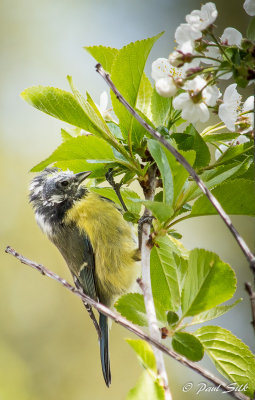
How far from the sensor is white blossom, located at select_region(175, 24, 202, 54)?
105 centimetres

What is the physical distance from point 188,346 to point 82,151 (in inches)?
20.3

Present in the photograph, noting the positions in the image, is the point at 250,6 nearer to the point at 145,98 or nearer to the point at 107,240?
the point at 145,98

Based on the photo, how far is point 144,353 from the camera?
2.84 feet

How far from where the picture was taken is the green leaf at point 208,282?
38.1 inches

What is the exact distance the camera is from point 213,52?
1092mm

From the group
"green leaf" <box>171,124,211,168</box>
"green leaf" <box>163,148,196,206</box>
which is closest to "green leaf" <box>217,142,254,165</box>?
"green leaf" <box>171,124,211,168</box>

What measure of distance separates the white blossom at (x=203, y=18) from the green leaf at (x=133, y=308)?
0.57 meters

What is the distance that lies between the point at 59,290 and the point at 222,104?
4927 millimetres

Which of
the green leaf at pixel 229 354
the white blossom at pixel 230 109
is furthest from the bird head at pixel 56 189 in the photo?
the green leaf at pixel 229 354

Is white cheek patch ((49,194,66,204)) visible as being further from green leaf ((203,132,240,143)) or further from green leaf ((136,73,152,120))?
green leaf ((203,132,240,143))

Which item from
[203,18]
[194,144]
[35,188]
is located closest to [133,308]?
[194,144]

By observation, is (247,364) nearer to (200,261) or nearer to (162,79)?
(200,261)

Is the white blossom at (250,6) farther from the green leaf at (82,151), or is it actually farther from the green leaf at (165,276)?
the green leaf at (165,276)

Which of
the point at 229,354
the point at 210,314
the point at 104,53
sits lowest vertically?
the point at 229,354
